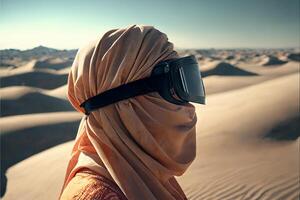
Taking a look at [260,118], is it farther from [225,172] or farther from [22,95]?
[22,95]

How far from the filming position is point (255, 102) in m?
12.8

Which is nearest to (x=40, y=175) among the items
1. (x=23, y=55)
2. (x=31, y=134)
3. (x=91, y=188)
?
(x=31, y=134)

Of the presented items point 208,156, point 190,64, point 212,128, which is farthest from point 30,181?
point 190,64

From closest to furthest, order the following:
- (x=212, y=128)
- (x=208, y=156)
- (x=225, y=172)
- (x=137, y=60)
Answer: (x=137, y=60), (x=225, y=172), (x=208, y=156), (x=212, y=128)

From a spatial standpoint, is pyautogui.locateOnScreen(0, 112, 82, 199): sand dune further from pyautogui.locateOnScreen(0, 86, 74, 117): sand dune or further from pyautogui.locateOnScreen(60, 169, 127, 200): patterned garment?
pyautogui.locateOnScreen(60, 169, 127, 200): patterned garment

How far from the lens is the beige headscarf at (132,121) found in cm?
195

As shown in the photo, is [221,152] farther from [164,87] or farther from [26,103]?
[26,103]

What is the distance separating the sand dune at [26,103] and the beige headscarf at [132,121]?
16.3m

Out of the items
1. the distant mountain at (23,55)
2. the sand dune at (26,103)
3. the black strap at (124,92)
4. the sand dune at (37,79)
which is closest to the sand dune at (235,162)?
the black strap at (124,92)

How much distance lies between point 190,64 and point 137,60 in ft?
1.35

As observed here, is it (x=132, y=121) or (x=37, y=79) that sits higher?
(x=132, y=121)

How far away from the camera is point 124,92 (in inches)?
79.1

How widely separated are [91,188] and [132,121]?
41cm

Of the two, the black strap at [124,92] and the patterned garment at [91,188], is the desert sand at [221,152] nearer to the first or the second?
the black strap at [124,92]
